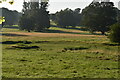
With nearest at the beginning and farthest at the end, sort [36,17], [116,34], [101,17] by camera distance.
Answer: [116,34]
[101,17]
[36,17]

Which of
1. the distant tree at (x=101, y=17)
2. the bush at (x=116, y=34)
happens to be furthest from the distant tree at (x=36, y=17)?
the bush at (x=116, y=34)

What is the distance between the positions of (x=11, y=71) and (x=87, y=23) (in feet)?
218

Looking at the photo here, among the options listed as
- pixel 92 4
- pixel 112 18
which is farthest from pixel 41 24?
pixel 112 18

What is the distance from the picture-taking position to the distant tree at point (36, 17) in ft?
396

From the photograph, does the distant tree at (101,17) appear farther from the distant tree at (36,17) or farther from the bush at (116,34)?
the distant tree at (36,17)

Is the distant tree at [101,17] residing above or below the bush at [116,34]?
above

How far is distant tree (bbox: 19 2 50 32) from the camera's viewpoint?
120731 millimetres

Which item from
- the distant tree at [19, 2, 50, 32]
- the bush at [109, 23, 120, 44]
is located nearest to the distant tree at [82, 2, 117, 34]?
the bush at [109, 23, 120, 44]

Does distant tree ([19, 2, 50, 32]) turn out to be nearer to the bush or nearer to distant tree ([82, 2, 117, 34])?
distant tree ([82, 2, 117, 34])

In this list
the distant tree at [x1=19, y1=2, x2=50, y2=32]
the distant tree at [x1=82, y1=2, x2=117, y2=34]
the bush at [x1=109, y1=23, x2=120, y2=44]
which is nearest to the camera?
the bush at [x1=109, y1=23, x2=120, y2=44]

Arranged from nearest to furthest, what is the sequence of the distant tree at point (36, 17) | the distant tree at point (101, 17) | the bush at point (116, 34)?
1. the bush at point (116, 34)
2. the distant tree at point (101, 17)
3. the distant tree at point (36, 17)

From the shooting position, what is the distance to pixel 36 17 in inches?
5138

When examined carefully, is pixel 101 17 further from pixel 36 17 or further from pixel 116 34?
pixel 36 17

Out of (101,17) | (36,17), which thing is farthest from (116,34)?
(36,17)
